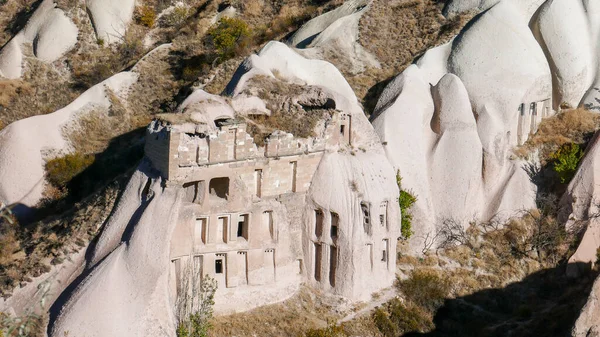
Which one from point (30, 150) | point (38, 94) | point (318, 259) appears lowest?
point (318, 259)

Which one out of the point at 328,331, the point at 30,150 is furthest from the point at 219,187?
the point at 30,150

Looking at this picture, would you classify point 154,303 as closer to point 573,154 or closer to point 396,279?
point 396,279

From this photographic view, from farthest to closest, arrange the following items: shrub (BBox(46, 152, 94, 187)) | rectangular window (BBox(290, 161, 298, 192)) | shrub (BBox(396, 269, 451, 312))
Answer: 1. shrub (BBox(46, 152, 94, 187))
2. shrub (BBox(396, 269, 451, 312))
3. rectangular window (BBox(290, 161, 298, 192))

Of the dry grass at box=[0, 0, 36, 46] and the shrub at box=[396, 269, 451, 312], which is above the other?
the dry grass at box=[0, 0, 36, 46]

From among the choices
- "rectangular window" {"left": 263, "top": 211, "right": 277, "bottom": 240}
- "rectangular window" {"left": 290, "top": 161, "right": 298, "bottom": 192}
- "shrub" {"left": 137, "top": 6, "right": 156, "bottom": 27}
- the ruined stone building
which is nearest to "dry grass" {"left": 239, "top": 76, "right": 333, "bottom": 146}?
the ruined stone building

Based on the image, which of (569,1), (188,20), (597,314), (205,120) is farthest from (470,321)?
(188,20)

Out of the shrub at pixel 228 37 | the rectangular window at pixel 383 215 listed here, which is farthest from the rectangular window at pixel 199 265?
the shrub at pixel 228 37

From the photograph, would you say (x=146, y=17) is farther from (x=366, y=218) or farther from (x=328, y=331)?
(x=328, y=331)

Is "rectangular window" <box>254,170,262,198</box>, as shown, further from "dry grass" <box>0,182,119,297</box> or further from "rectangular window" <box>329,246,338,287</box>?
"dry grass" <box>0,182,119,297</box>
